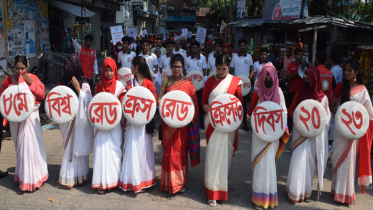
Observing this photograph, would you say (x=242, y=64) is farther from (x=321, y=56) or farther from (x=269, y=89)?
(x=269, y=89)

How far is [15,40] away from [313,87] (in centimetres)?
722

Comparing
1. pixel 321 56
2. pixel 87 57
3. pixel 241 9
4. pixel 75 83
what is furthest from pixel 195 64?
pixel 241 9

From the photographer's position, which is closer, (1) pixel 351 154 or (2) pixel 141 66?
(1) pixel 351 154

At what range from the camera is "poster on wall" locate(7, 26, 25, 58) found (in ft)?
26.4

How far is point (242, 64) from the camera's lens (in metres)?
7.68

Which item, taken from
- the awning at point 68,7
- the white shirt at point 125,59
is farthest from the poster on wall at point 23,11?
the white shirt at point 125,59

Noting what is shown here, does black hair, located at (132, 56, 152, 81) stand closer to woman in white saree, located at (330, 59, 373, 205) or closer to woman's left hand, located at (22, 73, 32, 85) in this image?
woman's left hand, located at (22, 73, 32, 85)

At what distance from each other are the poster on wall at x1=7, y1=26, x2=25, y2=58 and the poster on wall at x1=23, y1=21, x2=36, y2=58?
21 centimetres

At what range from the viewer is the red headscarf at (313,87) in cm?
387

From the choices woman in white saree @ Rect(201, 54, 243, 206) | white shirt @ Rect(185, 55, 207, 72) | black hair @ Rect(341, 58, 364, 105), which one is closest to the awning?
white shirt @ Rect(185, 55, 207, 72)

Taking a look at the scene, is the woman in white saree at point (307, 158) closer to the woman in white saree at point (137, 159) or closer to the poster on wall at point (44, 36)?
the woman in white saree at point (137, 159)

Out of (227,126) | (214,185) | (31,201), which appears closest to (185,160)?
(214,185)

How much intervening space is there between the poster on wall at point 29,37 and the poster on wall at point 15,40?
0.67 ft

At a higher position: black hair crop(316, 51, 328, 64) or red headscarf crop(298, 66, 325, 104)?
black hair crop(316, 51, 328, 64)
